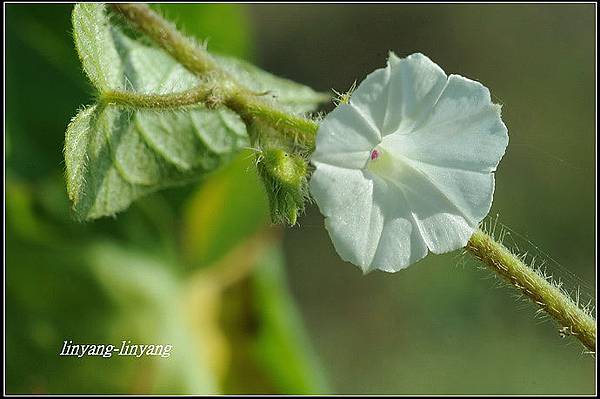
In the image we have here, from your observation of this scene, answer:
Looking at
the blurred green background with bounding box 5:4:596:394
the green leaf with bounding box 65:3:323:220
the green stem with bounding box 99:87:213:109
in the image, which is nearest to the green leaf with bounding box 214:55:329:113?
the green leaf with bounding box 65:3:323:220

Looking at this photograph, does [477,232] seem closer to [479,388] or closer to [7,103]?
[7,103]

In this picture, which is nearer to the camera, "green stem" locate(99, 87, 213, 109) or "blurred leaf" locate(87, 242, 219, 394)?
"green stem" locate(99, 87, 213, 109)

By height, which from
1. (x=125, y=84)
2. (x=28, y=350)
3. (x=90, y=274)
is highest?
(x=125, y=84)

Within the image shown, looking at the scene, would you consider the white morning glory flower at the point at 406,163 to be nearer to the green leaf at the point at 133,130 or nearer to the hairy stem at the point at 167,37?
the green leaf at the point at 133,130

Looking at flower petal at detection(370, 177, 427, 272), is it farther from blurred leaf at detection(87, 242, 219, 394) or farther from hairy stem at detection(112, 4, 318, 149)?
blurred leaf at detection(87, 242, 219, 394)

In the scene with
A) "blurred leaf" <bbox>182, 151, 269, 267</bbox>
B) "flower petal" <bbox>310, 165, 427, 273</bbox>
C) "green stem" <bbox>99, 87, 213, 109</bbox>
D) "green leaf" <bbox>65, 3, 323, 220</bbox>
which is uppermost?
"flower petal" <bbox>310, 165, 427, 273</bbox>

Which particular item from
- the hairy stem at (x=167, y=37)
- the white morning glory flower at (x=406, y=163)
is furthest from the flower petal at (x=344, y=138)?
the hairy stem at (x=167, y=37)

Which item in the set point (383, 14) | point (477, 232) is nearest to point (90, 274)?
point (477, 232)
